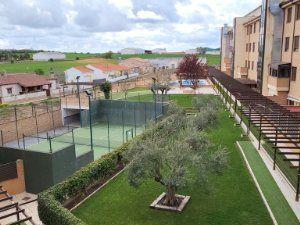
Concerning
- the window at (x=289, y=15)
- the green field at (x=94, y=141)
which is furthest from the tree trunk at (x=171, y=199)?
the window at (x=289, y=15)

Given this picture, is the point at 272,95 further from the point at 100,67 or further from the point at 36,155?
the point at 100,67

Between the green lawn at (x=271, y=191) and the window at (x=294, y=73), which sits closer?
the green lawn at (x=271, y=191)

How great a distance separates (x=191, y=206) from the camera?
1603 cm

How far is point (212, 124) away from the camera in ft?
82.3

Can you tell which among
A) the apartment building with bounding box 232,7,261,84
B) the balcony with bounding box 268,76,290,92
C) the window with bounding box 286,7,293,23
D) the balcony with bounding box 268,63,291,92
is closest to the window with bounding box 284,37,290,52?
the window with bounding box 286,7,293,23

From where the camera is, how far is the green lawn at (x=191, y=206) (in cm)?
1473

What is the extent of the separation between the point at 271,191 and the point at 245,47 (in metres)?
45.6

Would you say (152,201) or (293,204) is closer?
(293,204)

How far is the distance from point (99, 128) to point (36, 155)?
1768cm

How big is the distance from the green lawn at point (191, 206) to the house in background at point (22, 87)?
4048cm

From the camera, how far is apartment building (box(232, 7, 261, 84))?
51656 millimetres

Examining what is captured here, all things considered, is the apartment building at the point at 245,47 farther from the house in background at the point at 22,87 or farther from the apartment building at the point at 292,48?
the house in background at the point at 22,87

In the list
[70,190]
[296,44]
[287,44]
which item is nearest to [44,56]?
[287,44]

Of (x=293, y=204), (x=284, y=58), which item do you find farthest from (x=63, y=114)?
(x=293, y=204)
